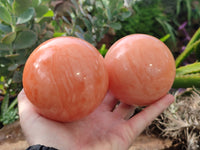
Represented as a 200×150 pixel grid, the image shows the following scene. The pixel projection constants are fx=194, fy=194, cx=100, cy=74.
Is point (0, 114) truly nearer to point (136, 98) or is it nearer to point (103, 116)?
point (103, 116)

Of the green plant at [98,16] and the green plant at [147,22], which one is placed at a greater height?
the green plant at [98,16]

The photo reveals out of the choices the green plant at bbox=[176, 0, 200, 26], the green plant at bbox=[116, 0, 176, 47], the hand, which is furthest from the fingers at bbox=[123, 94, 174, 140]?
the green plant at bbox=[176, 0, 200, 26]

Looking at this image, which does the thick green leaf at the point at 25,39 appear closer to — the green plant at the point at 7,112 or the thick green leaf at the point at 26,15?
the thick green leaf at the point at 26,15

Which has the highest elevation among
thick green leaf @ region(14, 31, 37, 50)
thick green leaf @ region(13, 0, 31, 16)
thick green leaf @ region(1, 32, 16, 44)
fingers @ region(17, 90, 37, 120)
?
thick green leaf @ region(13, 0, 31, 16)

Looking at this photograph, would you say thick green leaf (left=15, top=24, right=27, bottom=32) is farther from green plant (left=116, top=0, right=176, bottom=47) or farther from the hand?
green plant (left=116, top=0, right=176, bottom=47)

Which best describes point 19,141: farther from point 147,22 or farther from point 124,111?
point 147,22

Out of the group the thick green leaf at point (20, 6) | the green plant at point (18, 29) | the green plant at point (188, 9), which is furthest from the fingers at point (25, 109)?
the green plant at point (188, 9)
